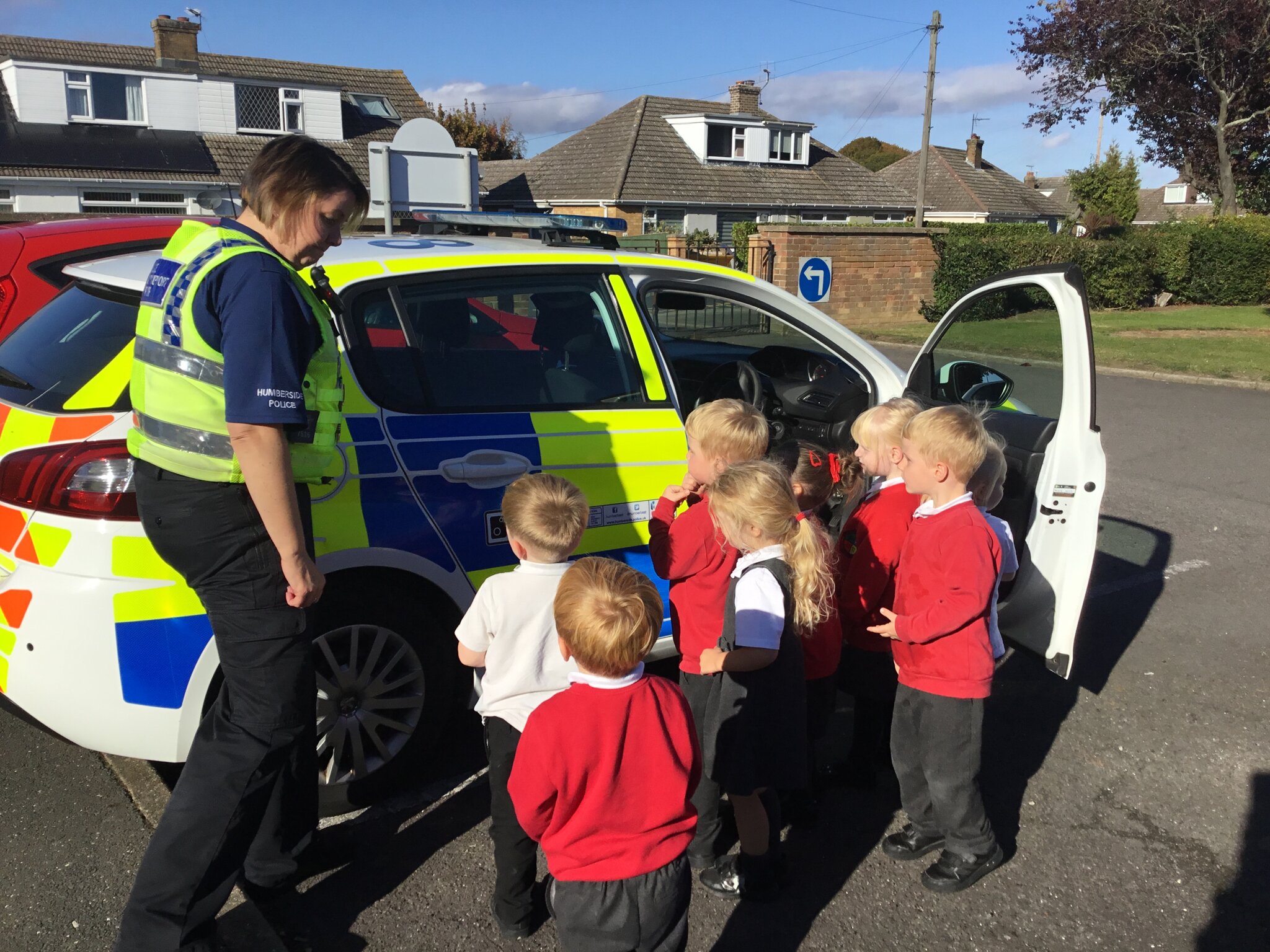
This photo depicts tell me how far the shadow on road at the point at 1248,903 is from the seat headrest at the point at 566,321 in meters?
2.47

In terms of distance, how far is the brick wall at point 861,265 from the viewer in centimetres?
1819

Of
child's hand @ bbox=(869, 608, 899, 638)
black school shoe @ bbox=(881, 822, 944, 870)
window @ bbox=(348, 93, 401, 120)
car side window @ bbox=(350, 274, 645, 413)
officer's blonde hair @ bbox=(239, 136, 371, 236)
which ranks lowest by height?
black school shoe @ bbox=(881, 822, 944, 870)

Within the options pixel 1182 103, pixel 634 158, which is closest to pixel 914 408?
pixel 1182 103

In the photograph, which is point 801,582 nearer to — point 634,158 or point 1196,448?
point 1196,448

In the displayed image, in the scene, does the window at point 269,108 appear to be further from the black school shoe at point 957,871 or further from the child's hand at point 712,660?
the black school shoe at point 957,871

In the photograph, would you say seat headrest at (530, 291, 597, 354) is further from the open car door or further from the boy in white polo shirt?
the open car door

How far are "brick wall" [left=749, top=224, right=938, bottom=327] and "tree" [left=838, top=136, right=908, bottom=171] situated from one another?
216 ft

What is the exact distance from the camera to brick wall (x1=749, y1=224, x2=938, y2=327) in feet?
59.7

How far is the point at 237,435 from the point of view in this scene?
2.16 metres

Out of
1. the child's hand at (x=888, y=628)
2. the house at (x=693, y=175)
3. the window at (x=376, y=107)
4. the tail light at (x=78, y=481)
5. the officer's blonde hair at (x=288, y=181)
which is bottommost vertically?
the child's hand at (x=888, y=628)

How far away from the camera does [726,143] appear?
39375 mm

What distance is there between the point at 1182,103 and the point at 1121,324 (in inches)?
559

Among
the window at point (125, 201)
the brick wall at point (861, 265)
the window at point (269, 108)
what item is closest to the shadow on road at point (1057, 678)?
the brick wall at point (861, 265)

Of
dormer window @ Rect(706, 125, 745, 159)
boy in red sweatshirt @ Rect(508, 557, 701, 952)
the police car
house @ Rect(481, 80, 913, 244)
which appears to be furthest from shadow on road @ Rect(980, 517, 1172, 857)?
dormer window @ Rect(706, 125, 745, 159)
